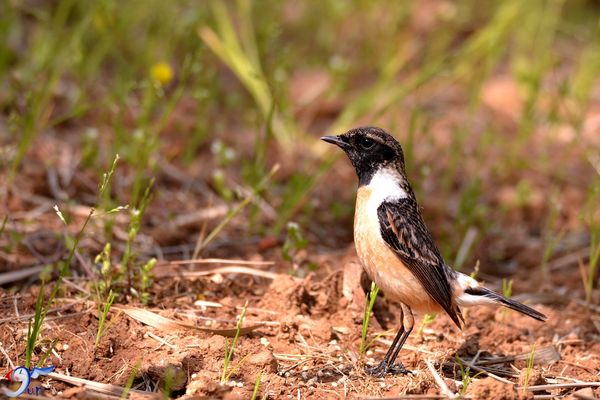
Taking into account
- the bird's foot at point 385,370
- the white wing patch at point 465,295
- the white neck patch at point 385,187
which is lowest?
the bird's foot at point 385,370

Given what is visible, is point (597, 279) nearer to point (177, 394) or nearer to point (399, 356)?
point (399, 356)

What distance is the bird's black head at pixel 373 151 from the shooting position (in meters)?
5.16

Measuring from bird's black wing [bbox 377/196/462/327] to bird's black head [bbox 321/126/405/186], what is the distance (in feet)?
1.01

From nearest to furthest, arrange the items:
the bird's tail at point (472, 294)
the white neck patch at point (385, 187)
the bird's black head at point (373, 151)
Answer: the bird's tail at point (472, 294)
the white neck patch at point (385, 187)
the bird's black head at point (373, 151)

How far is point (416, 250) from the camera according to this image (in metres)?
4.82

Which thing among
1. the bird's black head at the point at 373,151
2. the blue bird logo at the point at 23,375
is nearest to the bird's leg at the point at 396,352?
the bird's black head at the point at 373,151

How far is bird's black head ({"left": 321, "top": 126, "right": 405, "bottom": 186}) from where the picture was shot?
16.9ft

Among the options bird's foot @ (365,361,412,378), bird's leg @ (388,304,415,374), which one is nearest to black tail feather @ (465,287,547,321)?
bird's leg @ (388,304,415,374)

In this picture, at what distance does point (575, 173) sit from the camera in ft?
27.3

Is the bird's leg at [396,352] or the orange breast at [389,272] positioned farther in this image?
the orange breast at [389,272]

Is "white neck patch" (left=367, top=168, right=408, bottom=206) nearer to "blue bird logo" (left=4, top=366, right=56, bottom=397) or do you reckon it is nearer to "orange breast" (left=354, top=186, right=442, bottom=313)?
"orange breast" (left=354, top=186, right=442, bottom=313)

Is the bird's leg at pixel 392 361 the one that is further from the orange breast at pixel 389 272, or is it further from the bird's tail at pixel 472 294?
the bird's tail at pixel 472 294

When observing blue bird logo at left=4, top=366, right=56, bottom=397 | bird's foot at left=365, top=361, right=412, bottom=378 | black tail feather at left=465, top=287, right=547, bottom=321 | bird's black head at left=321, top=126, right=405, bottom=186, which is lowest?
blue bird logo at left=4, top=366, right=56, bottom=397

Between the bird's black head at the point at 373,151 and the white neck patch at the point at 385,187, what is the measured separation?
43 mm
